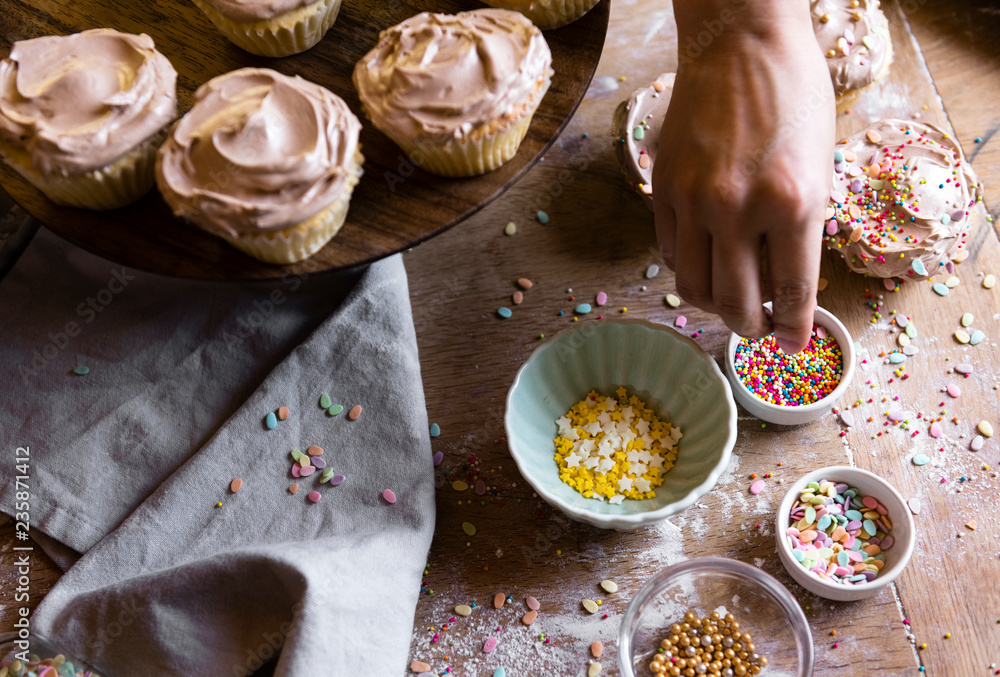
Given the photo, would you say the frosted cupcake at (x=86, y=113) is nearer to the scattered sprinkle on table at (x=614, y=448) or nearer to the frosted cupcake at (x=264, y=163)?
the frosted cupcake at (x=264, y=163)

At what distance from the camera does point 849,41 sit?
5.41 ft

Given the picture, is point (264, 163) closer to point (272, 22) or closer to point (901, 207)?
point (272, 22)

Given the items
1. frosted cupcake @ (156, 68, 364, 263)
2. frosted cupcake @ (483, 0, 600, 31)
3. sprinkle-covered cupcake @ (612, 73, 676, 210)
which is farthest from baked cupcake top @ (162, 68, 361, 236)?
sprinkle-covered cupcake @ (612, 73, 676, 210)

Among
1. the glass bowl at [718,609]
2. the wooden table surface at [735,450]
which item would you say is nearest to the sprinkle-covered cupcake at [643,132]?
the wooden table surface at [735,450]

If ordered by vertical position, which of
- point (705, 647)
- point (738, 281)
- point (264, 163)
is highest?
point (264, 163)

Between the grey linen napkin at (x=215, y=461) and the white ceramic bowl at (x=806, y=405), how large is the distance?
24.1 inches

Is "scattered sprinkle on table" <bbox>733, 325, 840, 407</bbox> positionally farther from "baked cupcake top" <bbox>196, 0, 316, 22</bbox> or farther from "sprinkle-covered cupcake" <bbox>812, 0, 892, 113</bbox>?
"baked cupcake top" <bbox>196, 0, 316, 22</bbox>

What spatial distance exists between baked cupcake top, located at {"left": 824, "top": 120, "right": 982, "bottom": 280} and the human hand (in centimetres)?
40

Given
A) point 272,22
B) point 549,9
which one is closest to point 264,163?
point 272,22

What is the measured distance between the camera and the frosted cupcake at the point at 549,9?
1346 mm

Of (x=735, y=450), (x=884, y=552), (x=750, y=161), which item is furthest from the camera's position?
(x=735, y=450)

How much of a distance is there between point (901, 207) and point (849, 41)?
381 mm

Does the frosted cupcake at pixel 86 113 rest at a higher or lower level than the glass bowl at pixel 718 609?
higher

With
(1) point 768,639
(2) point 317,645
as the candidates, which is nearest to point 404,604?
(2) point 317,645
